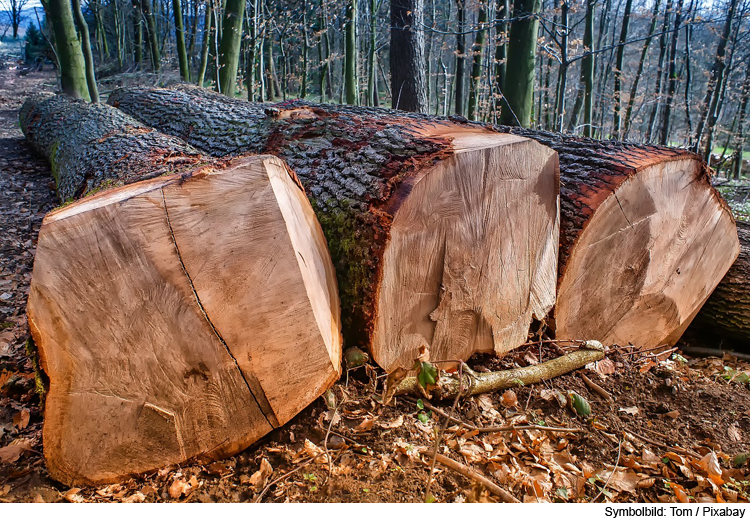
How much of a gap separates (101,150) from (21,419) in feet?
6.58

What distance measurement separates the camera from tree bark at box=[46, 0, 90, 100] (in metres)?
6.57

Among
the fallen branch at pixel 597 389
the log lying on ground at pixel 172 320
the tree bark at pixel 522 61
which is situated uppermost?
the tree bark at pixel 522 61

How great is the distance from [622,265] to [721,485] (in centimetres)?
119

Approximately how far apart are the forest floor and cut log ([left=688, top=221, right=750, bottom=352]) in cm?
88

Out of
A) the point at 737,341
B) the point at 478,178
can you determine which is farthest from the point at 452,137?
the point at 737,341

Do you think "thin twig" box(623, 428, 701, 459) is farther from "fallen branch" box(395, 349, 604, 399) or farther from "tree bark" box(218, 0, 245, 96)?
"tree bark" box(218, 0, 245, 96)

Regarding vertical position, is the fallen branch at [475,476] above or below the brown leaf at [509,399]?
above

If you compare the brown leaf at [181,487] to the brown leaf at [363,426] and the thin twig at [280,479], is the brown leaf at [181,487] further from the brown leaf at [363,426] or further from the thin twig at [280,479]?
the brown leaf at [363,426]

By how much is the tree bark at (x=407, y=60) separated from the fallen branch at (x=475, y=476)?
6828 millimetres

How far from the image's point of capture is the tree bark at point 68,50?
657cm

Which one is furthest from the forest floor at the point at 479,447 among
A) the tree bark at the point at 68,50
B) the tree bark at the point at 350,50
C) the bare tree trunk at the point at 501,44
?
the tree bark at the point at 350,50

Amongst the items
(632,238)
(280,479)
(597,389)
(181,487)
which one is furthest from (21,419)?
(632,238)

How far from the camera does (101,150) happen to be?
312cm

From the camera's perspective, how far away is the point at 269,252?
155cm
